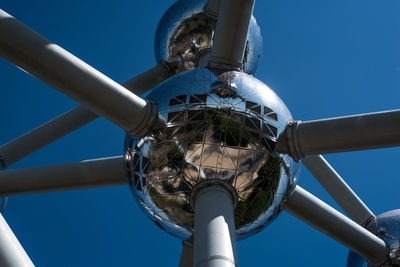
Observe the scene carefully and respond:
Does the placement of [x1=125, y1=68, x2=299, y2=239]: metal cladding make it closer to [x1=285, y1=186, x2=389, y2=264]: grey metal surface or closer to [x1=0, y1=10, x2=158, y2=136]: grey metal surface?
[x1=0, y1=10, x2=158, y2=136]: grey metal surface

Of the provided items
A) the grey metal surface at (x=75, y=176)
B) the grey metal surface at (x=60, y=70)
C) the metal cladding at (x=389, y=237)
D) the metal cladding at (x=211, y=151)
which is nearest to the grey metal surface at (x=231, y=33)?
the metal cladding at (x=211, y=151)

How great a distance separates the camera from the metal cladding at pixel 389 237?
6395mm

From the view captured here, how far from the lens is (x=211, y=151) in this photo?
4.46 metres

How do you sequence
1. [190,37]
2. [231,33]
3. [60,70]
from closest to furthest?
[60,70] → [231,33] → [190,37]

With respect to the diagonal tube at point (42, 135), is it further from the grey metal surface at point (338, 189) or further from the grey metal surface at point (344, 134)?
the grey metal surface at point (344, 134)

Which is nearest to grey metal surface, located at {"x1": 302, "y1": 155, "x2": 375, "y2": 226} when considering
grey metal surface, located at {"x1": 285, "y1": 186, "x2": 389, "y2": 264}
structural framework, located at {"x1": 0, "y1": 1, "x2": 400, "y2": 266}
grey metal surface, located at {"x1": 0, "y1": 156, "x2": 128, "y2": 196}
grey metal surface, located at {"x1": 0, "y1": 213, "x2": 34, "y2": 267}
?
grey metal surface, located at {"x1": 285, "y1": 186, "x2": 389, "y2": 264}

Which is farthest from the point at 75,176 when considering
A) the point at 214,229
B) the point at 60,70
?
the point at 214,229

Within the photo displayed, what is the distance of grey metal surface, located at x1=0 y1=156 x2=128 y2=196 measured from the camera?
583 centimetres

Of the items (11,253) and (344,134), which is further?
(344,134)

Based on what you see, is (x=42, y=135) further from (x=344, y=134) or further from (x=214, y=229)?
(x=344, y=134)

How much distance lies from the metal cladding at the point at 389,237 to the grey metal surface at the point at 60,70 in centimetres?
388

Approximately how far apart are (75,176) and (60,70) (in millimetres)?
1878

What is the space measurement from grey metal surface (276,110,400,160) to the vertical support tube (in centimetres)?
74

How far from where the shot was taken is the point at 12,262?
350 centimetres
